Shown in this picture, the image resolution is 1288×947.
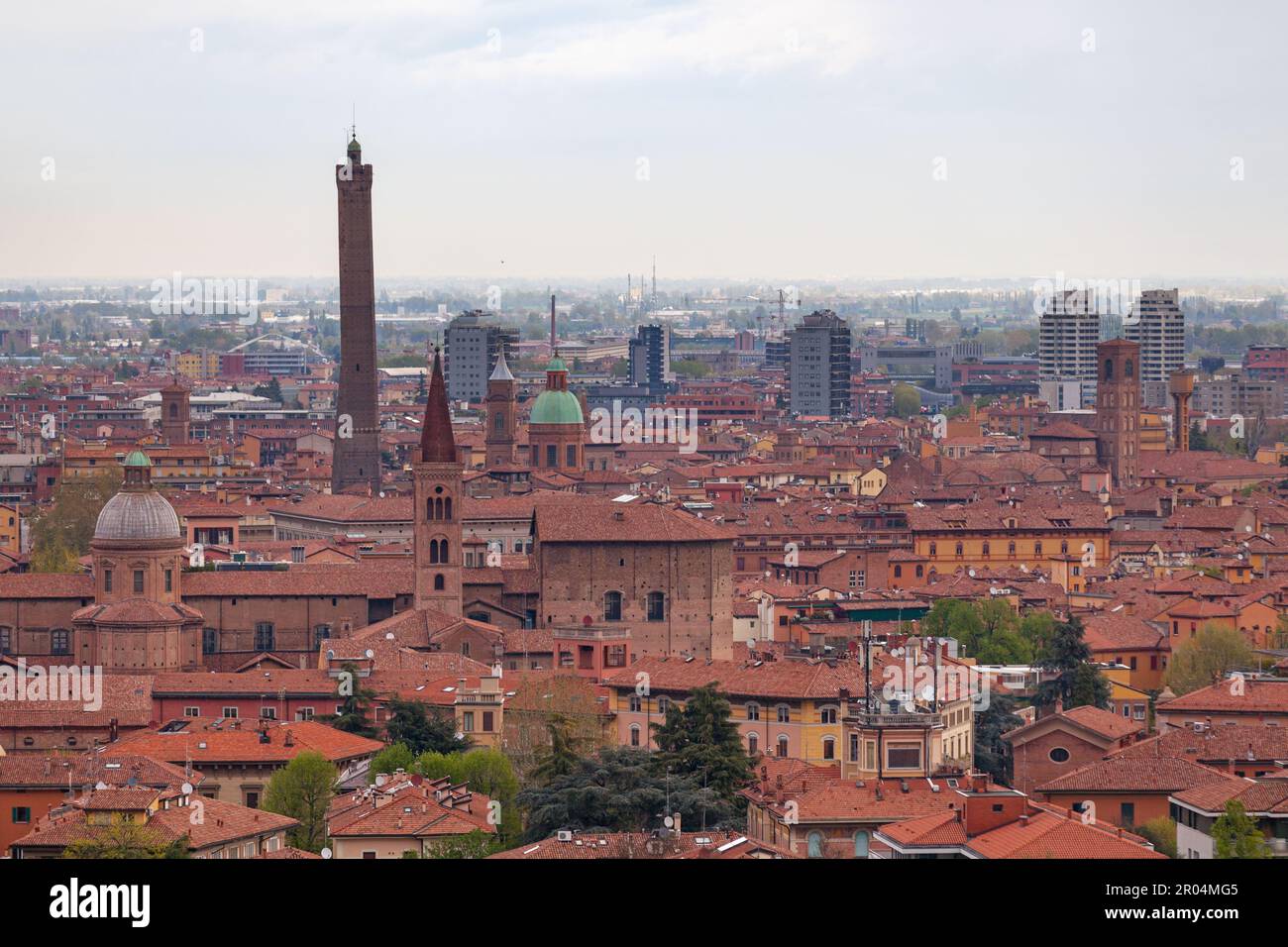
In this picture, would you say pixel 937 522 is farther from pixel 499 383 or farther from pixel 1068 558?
pixel 499 383

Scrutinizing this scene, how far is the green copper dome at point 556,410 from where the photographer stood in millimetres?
52281

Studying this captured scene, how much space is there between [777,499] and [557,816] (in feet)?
110

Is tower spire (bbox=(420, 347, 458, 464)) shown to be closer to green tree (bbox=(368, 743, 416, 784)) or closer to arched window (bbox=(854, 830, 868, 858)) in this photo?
green tree (bbox=(368, 743, 416, 784))

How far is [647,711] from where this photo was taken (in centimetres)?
2367

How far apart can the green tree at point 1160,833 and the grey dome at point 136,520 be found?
13360mm

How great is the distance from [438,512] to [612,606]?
206 cm

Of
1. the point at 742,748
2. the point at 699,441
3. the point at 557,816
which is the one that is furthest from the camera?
the point at 699,441

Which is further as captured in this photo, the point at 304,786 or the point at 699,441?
the point at 699,441

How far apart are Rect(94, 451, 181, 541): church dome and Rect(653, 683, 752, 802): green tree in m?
7.79

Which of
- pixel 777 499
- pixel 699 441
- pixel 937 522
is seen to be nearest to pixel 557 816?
pixel 937 522


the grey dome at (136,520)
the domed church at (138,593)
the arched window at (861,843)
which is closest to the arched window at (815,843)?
the arched window at (861,843)

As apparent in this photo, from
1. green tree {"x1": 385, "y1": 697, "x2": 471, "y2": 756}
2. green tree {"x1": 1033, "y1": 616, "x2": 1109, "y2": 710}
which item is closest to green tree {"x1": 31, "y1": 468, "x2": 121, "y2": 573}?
green tree {"x1": 1033, "y1": 616, "x2": 1109, "y2": 710}

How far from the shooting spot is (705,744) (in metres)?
20.2

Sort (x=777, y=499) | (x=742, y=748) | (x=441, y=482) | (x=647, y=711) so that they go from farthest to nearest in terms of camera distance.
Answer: (x=777, y=499), (x=441, y=482), (x=647, y=711), (x=742, y=748)
